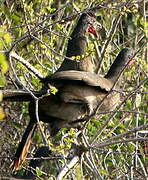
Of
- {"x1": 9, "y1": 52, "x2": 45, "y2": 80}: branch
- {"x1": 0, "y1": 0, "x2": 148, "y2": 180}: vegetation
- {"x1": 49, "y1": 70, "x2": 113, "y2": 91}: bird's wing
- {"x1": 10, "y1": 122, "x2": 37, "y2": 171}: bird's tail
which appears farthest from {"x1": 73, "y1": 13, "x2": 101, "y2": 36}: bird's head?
{"x1": 9, "y1": 52, "x2": 45, "y2": 80}: branch

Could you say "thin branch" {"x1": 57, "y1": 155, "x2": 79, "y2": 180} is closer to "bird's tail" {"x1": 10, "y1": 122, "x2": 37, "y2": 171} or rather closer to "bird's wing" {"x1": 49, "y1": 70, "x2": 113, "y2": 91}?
"bird's wing" {"x1": 49, "y1": 70, "x2": 113, "y2": 91}

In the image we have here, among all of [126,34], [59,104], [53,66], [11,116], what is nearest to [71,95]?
[59,104]

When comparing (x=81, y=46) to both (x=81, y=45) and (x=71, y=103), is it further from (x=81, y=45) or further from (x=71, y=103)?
(x=71, y=103)

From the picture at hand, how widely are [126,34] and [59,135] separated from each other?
321cm

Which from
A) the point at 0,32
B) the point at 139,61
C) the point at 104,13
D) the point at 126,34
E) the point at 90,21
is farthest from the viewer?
the point at 126,34

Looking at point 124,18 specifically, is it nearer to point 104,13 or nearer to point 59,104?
point 104,13

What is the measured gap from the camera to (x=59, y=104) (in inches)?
227

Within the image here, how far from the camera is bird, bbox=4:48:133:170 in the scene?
546 centimetres

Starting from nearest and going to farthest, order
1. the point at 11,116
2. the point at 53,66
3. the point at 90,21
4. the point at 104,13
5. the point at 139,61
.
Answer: the point at 139,61
the point at 53,66
the point at 90,21
the point at 11,116
the point at 104,13

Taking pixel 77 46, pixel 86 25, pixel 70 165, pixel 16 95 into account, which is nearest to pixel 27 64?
pixel 16 95

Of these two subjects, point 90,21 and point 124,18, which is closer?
point 90,21

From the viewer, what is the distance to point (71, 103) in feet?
18.8

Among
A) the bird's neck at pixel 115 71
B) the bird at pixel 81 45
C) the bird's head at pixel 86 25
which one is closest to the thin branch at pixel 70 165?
the bird at pixel 81 45

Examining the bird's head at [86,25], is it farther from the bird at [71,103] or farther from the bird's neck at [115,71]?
the bird at [71,103]
